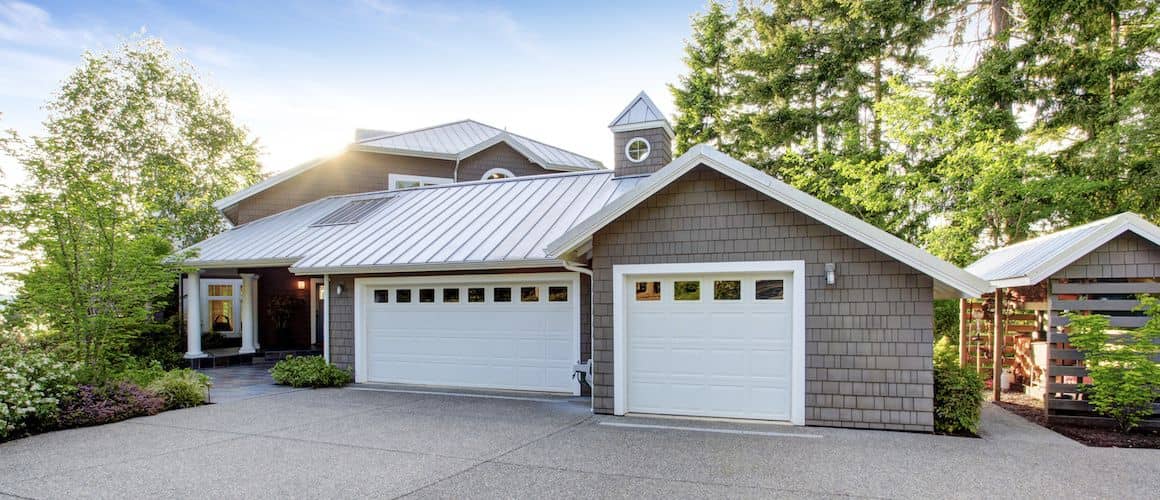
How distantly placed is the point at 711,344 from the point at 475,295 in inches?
175

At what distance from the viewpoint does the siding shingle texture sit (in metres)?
7.00

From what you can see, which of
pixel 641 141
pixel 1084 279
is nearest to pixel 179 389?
pixel 641 141

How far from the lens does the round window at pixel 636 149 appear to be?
43.3ft

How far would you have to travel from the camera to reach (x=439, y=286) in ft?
35.0

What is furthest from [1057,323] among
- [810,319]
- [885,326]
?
[810,319]

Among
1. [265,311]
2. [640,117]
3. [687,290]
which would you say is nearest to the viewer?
[687,290]

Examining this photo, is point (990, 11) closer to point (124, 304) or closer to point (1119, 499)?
point (1119, 499)

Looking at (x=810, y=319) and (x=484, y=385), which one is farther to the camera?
(x=484, y=385)

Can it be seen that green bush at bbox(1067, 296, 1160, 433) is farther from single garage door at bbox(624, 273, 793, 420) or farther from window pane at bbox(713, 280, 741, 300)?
window pane at bbox(713, 280, 741, 300)

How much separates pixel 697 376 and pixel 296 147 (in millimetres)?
23831

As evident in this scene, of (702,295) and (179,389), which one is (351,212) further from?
(702,295)

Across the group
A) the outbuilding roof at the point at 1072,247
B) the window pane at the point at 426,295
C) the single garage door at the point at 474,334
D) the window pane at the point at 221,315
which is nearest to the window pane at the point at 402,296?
the single garage door at the point at 474,334

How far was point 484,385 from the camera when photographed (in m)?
10.3

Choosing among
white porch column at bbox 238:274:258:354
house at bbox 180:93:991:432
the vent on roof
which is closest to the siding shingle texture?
house at bbox 180:93:991:432
